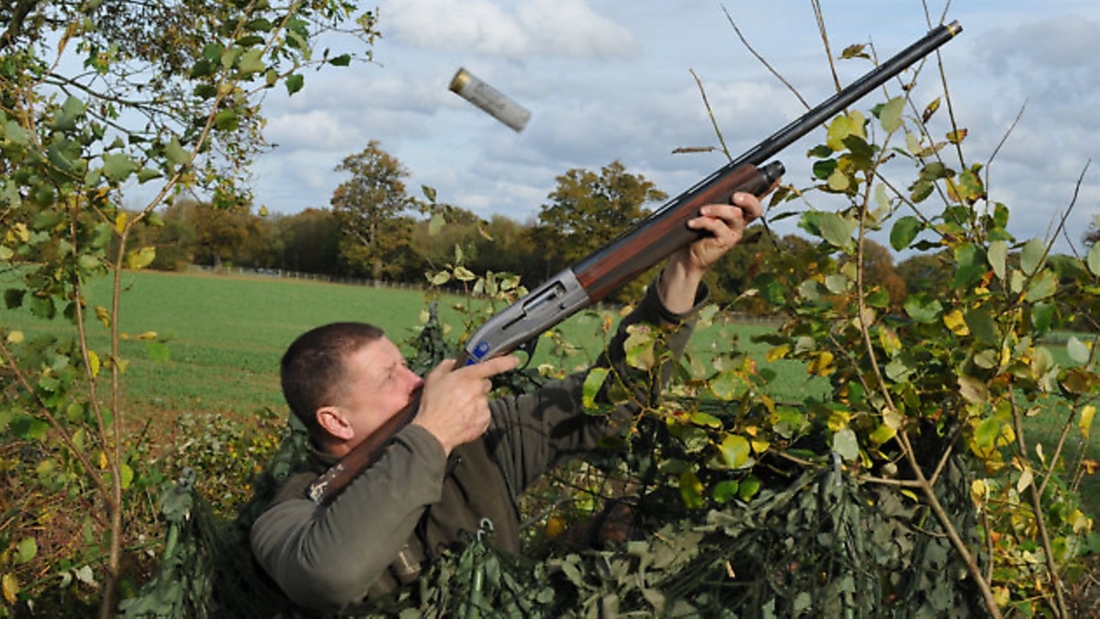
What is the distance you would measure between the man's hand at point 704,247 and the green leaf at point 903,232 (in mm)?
490

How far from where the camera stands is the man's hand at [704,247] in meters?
3.14

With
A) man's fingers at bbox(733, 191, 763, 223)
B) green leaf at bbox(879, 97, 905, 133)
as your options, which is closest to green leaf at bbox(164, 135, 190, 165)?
man's fingers at bbox(733, 191, 763, 223)

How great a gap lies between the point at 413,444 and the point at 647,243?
3.31ft

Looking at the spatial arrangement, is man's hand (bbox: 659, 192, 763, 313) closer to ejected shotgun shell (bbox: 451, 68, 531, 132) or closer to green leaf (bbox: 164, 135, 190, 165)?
ejected shotgun shell (bbox: 451, 68, 531, 132)

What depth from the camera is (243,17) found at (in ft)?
12.5

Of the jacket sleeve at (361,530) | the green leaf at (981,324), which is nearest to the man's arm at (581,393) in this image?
the jacket sleeve at (361,530)

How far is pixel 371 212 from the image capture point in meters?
74.1

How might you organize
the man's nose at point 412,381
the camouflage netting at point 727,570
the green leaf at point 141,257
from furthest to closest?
the green leaf at point 141,257 → the man's nose at point 412,381 → the camouflage netting at point 727,570

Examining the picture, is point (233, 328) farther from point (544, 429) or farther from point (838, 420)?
point (838, 420)

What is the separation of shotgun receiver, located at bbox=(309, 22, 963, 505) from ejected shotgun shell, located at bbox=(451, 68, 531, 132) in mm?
490

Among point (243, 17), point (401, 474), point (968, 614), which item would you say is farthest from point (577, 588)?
point (243, 17)

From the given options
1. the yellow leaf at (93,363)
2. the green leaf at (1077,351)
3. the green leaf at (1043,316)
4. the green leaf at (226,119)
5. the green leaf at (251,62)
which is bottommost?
the yellow leaf at (93,363)

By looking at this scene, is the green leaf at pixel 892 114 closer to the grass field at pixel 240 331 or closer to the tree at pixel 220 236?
the grass field at pixel 240 331

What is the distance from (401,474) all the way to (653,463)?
862mm
